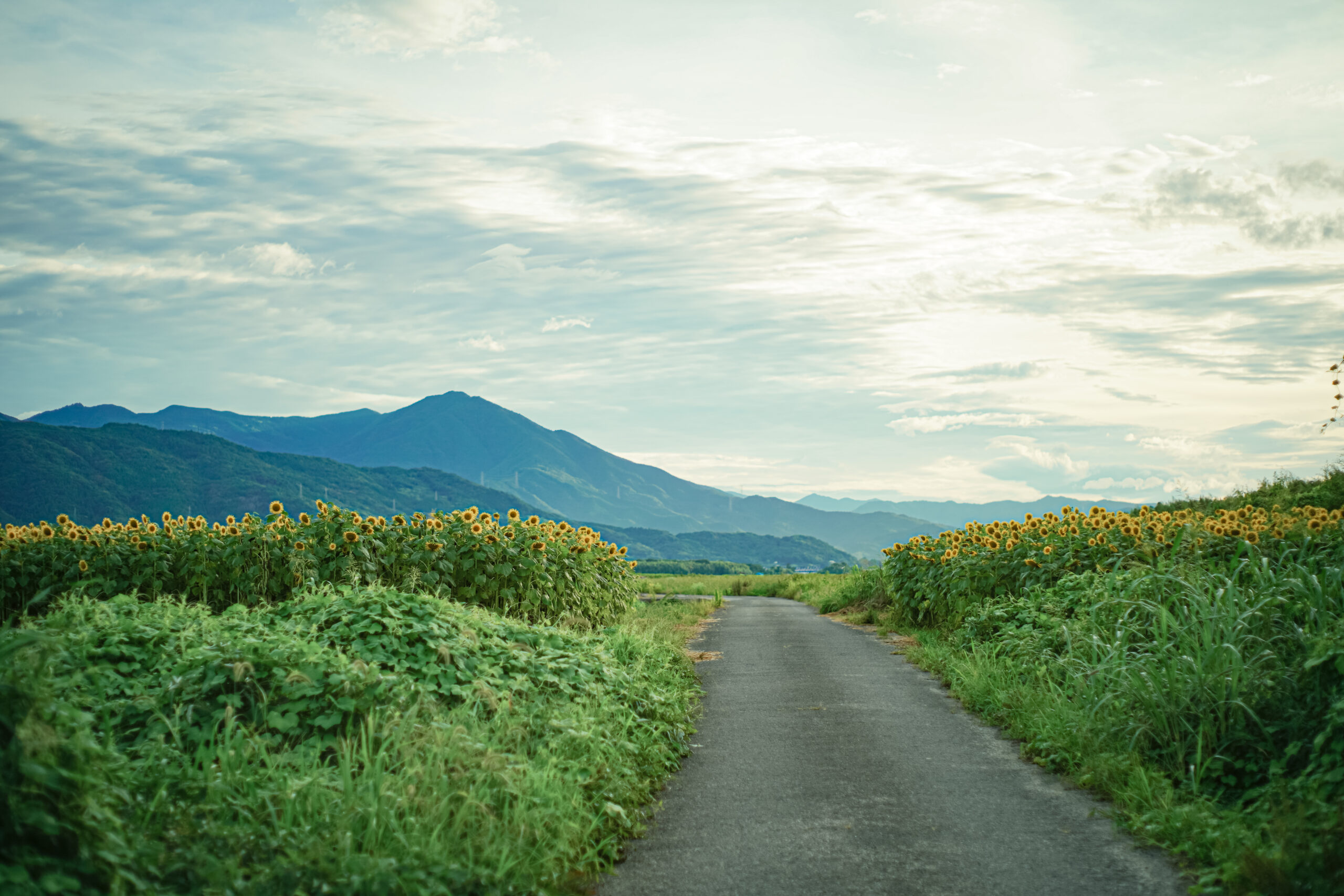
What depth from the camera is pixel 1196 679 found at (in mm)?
6309

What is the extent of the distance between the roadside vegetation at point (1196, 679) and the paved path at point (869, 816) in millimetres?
307

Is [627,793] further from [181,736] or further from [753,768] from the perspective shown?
[181,736]

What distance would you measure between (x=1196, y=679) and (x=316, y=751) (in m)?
5.86

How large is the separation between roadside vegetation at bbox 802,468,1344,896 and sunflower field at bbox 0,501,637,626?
5415 mm

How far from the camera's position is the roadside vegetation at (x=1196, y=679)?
191 inches

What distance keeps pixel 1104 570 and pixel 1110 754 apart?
5.47 meters

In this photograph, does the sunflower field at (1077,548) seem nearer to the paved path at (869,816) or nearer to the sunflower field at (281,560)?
the paved path at (869,816)

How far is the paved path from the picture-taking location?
15.2 ft

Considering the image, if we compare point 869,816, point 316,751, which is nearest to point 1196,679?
point 869,816

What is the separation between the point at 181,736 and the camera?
538 centimetres

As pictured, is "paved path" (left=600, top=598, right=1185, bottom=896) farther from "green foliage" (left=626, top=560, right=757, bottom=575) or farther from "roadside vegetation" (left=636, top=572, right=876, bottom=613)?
"green foliage" (left=626, top=560, right=757, bottom=575)

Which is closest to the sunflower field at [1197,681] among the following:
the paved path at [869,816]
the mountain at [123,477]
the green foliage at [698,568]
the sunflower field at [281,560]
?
the paved path at [869,816]

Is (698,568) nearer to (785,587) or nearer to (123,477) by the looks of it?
(785,587)

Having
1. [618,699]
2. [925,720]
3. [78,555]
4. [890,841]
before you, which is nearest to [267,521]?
[78,555]
